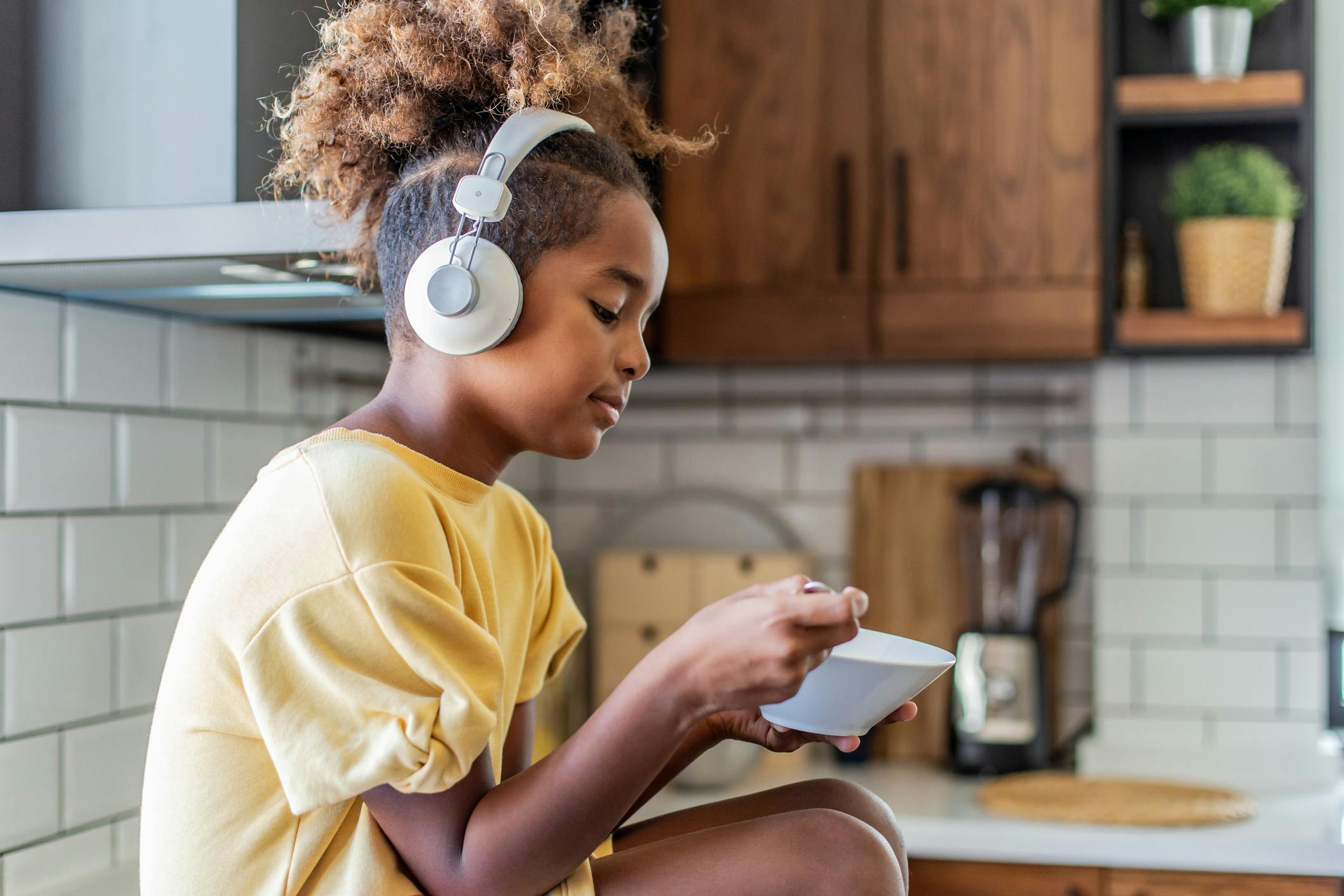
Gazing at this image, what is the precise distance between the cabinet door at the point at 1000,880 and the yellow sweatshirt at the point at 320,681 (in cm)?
97

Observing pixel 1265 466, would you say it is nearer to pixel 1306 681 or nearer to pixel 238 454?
pixel 1306 681

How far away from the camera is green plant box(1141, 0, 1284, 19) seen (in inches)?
65.4

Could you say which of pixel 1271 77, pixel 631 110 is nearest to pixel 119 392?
pixel 631 110

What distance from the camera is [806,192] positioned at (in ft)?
5.68

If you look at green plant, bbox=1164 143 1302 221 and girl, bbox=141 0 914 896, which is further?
green plant, bbox=1164 143 1302 221

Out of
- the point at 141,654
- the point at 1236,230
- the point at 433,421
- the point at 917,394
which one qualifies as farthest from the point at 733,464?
the point at 433,421

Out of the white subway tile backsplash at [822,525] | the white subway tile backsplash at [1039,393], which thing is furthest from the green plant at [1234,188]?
the white subway tile backsplash at [822,525]

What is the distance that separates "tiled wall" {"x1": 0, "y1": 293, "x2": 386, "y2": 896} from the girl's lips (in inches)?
23.7

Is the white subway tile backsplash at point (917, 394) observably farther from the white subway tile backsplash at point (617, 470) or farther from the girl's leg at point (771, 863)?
the girl's leg at point (771, 863)

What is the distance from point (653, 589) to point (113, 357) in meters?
0.98

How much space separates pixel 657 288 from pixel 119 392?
0.67 m

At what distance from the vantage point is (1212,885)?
1.43 m

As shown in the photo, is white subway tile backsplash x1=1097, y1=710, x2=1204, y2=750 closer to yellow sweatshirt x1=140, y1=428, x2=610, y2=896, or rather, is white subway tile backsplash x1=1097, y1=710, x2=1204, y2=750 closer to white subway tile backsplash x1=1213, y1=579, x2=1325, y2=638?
white subway tile backsplash x1=1213, y1=579, x2=1325, y2=638

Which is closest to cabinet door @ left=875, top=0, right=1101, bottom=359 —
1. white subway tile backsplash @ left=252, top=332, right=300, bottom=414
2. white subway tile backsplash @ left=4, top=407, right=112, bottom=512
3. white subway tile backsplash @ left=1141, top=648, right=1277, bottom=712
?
white subway tile backsplash @ left=1141, top=648, right=1277, bottom=712
